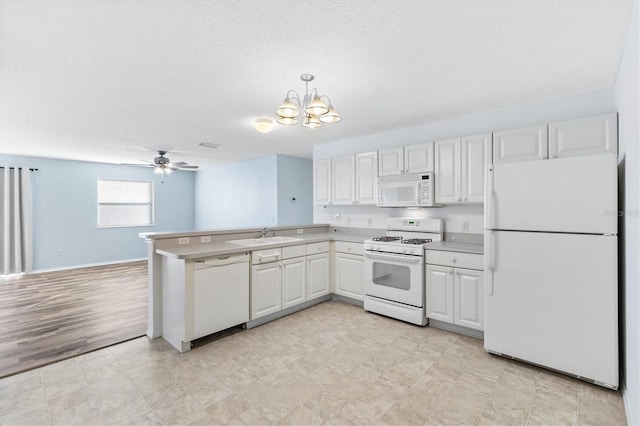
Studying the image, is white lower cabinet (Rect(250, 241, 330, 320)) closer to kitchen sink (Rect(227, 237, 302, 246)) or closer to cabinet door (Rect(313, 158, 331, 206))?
kitchen sink (Rect(227, 237, 302, 246))

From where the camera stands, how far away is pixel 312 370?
2.43 metres

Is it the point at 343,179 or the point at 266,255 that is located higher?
the point at 343,179

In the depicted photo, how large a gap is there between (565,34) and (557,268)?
1612mm

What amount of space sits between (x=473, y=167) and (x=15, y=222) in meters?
7.83

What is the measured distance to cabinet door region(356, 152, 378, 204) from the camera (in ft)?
13.4

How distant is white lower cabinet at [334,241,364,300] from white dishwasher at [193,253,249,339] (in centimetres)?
138

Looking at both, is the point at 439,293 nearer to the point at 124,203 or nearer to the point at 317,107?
the point at 317,107

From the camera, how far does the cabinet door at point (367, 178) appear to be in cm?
409

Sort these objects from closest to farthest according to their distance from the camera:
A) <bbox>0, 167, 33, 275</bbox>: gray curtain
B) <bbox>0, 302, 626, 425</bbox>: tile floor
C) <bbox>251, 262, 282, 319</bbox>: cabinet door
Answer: <bbox>0, 302, 626, 425</bbox>: tile floor < <bbox>251, 262, 282, 319</bbox>: cabinet door < <bbox>0, 167, 33, 275</bbox>: gray curtain

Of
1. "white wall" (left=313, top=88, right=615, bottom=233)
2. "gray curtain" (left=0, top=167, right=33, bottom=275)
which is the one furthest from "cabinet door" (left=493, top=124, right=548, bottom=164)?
"gray curtain" (left=0, top=167, right=33, bottom=275)

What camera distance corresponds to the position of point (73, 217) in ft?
21.3

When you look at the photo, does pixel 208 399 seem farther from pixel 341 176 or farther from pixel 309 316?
pixel 341 176

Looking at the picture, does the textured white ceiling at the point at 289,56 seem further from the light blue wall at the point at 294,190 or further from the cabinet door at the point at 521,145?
the light blue wall at the point at 294,190

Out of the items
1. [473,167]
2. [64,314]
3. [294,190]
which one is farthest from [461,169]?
[64,314]
